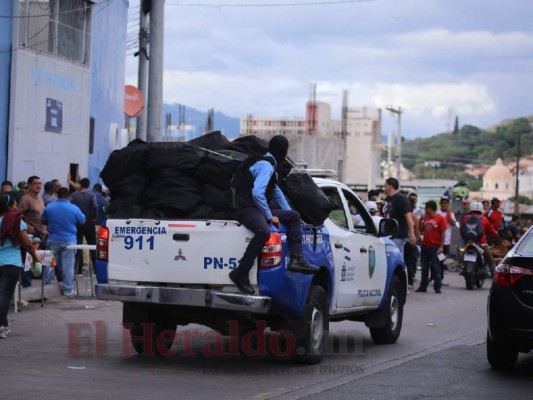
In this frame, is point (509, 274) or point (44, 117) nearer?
point (509, 274)

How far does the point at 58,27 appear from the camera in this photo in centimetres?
2730

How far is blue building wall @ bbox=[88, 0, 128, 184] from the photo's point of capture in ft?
107

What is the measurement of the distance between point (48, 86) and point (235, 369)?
55.4 ft

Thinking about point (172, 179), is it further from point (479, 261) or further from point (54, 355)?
point (479, 261)

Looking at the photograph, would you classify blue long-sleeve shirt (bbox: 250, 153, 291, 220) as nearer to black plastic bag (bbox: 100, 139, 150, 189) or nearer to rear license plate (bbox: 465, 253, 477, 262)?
black plastic bag (bbox: 100, 139, 150, 189)

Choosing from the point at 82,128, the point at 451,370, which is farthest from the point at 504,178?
the point at 451,370

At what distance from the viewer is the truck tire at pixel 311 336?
1099 cm

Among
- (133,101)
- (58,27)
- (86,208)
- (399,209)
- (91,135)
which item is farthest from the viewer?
(91,135)

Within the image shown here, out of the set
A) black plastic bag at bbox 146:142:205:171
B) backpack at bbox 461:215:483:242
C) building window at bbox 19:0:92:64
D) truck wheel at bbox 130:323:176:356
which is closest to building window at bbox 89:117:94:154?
building window at bbox 19:0:92:64

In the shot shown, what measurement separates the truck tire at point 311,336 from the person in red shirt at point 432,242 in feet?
36.0

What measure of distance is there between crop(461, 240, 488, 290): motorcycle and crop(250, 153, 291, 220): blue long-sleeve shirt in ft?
43.8

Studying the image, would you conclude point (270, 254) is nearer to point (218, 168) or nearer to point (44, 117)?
point (218, 168)

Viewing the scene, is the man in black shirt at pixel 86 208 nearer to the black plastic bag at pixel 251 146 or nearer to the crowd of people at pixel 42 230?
the crowd of people at pixel 42 230

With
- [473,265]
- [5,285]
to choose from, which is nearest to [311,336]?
[5,285]
